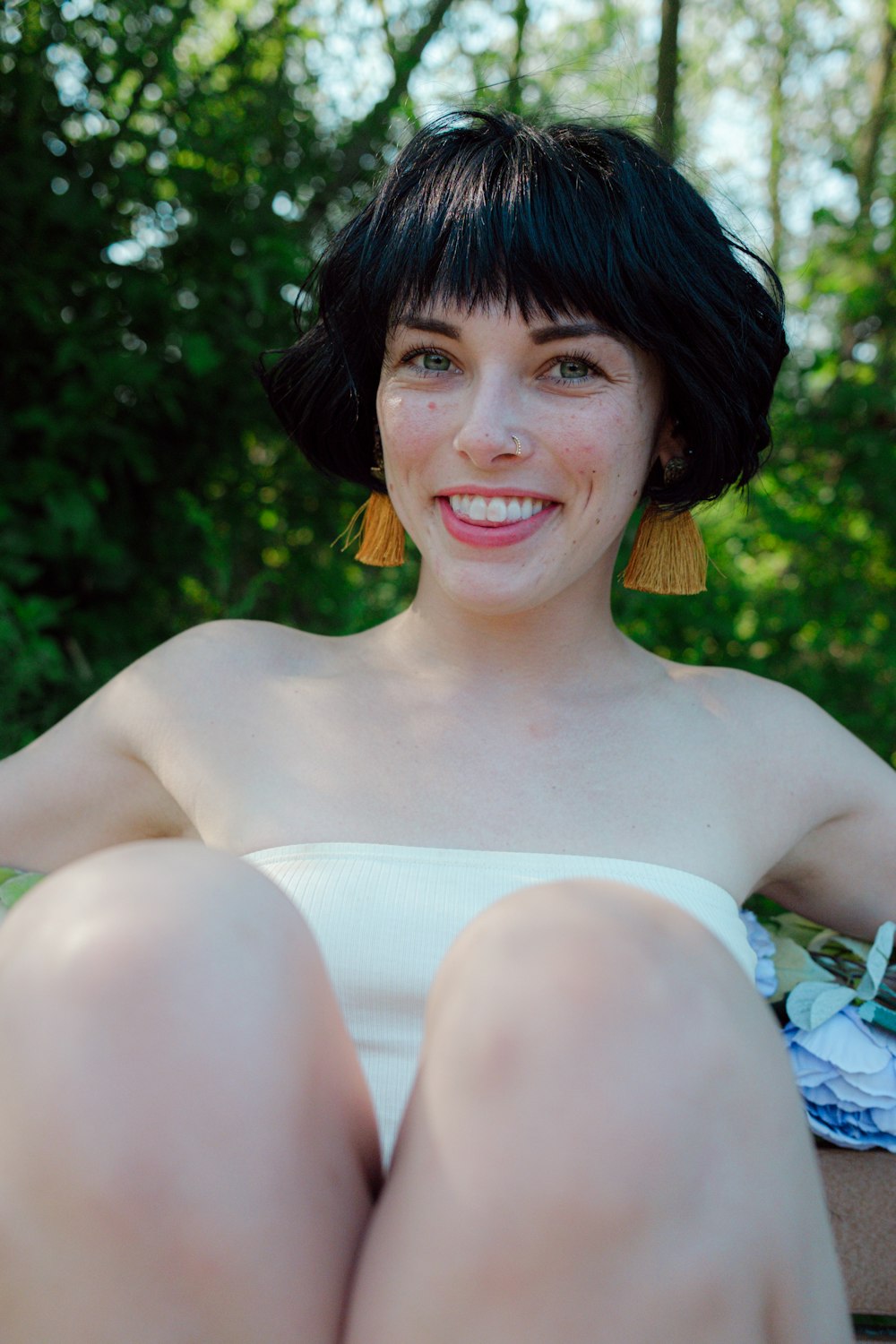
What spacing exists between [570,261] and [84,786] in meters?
1.01

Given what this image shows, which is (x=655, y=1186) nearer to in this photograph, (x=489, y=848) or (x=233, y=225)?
(x=489, y=848)

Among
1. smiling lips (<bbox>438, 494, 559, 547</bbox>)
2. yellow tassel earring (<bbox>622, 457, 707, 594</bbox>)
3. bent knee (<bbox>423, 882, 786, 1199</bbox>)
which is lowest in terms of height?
bent knee (<bbox>423, 882, 786, 1199</bbox>)

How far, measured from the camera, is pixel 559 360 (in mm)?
1566

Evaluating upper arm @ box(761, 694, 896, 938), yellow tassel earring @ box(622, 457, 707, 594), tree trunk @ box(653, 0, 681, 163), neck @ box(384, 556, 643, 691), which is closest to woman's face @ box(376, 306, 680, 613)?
neck @ box(384, 556, 643, 691)

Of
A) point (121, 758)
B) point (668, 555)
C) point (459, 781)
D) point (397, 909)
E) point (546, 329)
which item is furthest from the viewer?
point (668, 555)

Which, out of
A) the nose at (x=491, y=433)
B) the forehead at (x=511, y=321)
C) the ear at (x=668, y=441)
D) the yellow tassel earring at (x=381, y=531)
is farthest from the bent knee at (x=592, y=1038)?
the yellow tassel earring at (x=381, y=531)

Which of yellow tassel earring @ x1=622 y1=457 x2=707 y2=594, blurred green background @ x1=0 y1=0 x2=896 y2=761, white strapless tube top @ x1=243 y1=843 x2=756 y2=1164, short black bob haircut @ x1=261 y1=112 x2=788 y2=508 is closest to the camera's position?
white strapless tube top @ x1=243 y1=843 x2=756 y2=1164

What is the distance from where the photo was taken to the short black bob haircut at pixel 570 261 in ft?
4.99

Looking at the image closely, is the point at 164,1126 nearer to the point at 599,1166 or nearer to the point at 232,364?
the point at 599,1166

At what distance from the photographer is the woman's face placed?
1.54 meters

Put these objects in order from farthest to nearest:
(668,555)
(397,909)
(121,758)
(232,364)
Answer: (232,364) → (668,555) → (121,758) → (397,909)

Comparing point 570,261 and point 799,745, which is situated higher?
point 570,261

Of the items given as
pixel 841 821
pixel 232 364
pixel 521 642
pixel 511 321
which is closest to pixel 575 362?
pixel 511 321

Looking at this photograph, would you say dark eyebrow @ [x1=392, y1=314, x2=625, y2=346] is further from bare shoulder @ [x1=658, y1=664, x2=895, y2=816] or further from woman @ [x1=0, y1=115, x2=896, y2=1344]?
bare shoulder @ [x1=658, y1=664, x2=895, y2=816]
